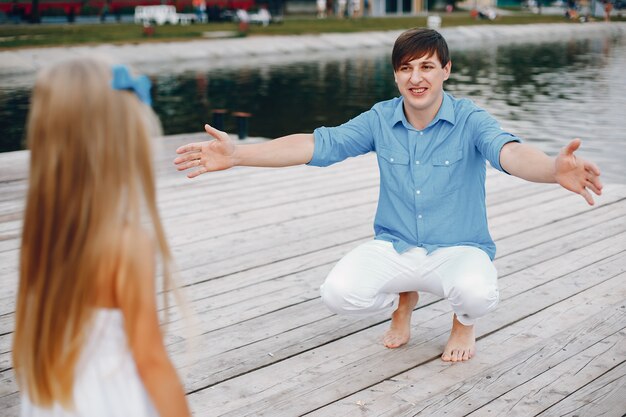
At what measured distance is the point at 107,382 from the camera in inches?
78.9

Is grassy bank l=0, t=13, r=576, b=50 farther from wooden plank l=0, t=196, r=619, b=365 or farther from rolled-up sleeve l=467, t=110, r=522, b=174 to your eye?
rolled-up sleeve l=467, t=110, r=522, b=174

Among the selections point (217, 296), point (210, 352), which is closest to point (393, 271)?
point (210, 352)

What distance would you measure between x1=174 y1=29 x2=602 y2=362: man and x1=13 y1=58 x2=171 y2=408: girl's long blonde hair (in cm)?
157

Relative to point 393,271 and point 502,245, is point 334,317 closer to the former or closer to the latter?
point 393,271

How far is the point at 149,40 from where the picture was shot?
3328 cm

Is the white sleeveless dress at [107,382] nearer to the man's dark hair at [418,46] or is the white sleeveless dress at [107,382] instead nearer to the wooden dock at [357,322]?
the wooden dock at [357,322]

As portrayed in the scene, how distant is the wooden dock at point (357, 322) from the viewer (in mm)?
3230

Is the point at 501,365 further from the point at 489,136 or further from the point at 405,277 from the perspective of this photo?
the point at 489,136

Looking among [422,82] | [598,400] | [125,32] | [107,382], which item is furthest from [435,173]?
[125,32]

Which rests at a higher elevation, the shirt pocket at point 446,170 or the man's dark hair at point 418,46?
the man's dark hair at point 418,46

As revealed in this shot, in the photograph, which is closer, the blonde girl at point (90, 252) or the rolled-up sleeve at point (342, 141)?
the blonde girl at point (90, 252)

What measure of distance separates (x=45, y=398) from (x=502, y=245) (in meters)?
3.89

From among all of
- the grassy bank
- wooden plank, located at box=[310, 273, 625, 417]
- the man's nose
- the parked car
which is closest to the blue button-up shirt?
the man's nose

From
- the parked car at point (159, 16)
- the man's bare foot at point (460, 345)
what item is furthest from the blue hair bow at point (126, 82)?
the parked car at point (159, 16)
